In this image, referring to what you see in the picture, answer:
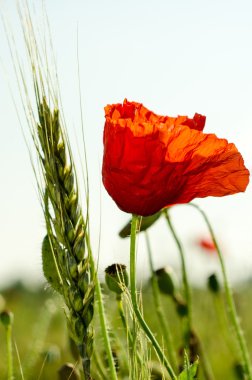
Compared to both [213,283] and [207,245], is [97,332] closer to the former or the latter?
[213,283]

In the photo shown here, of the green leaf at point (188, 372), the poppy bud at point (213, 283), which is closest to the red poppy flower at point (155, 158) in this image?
the green leaf at point (188, 372)

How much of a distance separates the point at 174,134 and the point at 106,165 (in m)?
0.09

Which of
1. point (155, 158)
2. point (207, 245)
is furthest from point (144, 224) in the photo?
point (207, 245)

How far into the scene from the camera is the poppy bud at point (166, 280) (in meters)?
1.51

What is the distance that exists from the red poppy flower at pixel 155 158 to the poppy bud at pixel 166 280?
0.44m

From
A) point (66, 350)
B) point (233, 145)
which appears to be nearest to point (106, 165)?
point (233, 145)

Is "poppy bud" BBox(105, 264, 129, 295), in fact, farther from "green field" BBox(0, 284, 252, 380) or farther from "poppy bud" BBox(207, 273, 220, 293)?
"poppy bud" BBox(207, 273, 220, 293)

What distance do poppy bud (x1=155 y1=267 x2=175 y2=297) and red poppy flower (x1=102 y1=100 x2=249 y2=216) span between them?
1.44ft

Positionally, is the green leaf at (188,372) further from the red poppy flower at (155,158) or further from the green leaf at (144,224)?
the green leaf at (144,224)

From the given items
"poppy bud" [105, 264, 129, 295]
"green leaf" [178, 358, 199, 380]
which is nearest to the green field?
"poppy bud" [105, 264, 129, 295]

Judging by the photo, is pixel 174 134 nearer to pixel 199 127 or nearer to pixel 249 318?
pixel 199 127

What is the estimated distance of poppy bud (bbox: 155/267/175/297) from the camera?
1.51 meters

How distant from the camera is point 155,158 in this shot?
102cm

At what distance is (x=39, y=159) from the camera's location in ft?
3.26
